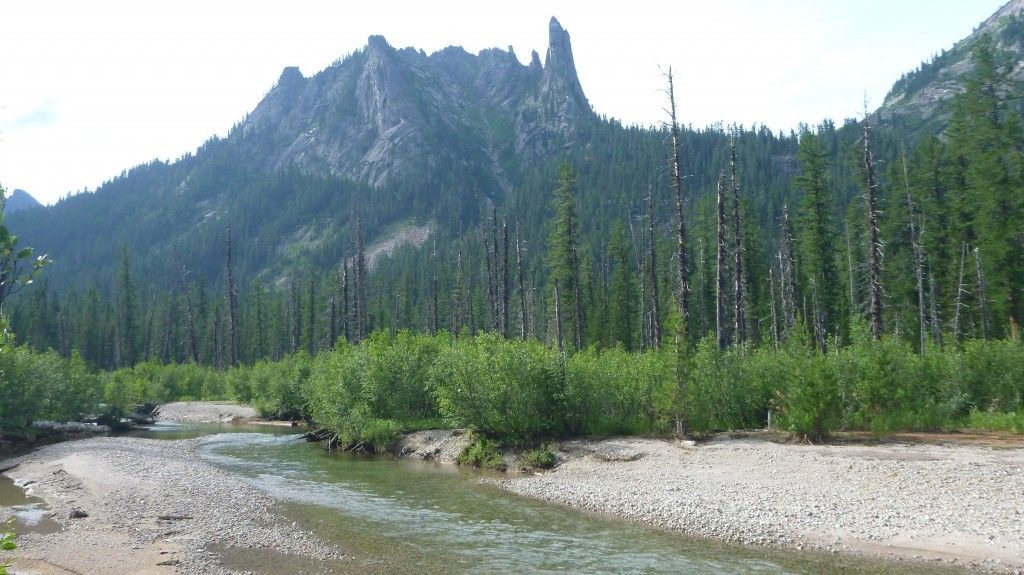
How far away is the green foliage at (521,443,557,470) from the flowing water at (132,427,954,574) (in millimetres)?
2191

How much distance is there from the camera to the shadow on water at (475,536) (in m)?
13.3

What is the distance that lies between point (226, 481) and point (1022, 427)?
28.2m

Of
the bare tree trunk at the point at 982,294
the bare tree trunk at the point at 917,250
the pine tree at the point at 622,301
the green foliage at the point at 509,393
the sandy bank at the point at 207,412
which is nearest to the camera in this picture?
the green foliage at the point at 509,393

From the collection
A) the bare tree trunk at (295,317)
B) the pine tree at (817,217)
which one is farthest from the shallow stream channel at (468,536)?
the bare tree trunk at (295,317)

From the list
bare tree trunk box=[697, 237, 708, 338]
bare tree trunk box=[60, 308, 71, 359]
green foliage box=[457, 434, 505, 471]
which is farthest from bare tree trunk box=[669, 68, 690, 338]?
bare tree trunk box=[60, 308, 71, 359]

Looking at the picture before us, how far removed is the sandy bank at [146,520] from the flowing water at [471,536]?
29.1 inches

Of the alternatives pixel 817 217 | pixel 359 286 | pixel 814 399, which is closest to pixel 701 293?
pixel 817 217

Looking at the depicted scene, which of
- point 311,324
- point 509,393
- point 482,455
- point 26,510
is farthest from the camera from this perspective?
point 311,324

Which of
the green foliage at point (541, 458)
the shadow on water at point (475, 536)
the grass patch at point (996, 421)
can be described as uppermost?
the grass patch at point (996, 421)

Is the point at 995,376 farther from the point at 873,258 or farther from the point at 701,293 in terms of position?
the point at 701,293

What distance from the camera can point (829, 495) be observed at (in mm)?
16438

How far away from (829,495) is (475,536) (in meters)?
9.60

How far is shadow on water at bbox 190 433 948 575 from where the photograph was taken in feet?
43.5

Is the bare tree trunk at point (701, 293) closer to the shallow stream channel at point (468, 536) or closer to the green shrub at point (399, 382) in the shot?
the green shrub at point (399, 382)
